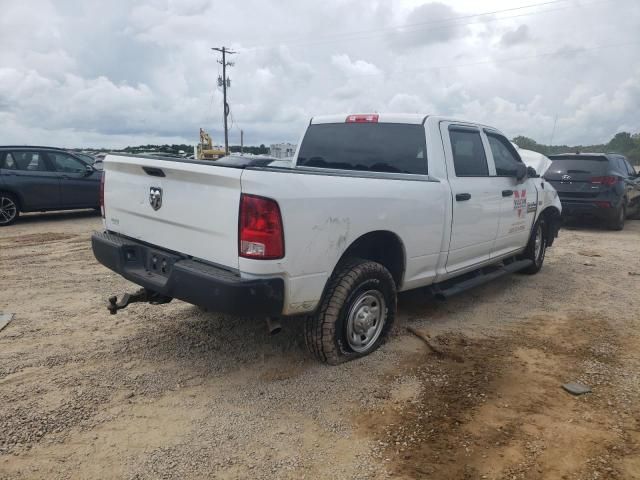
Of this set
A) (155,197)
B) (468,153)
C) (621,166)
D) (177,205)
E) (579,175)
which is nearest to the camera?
(177,205)

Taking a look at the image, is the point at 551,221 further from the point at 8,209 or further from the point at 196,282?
the point at 8,209

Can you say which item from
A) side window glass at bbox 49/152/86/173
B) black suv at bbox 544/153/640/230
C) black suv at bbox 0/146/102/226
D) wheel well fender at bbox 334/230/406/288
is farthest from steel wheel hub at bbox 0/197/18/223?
black suv at bbox 544/153/640/230

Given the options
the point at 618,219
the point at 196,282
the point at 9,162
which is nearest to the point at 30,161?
the point at 9,162

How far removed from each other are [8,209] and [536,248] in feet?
32.6

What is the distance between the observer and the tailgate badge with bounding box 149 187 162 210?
3391 millimetres

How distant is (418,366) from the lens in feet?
12.1

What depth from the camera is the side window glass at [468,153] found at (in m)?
4.48

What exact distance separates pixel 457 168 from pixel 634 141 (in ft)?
159

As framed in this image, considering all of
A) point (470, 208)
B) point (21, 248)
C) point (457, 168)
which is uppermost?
point (457, 168)

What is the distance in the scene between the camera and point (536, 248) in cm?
644

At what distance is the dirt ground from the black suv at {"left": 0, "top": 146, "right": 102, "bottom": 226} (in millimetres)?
5697

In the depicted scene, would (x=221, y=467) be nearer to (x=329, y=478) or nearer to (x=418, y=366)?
(x=329, y=478)

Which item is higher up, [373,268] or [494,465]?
[373,268]

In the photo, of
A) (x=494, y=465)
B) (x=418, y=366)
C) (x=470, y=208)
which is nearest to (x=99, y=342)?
(x=418, y=366)
